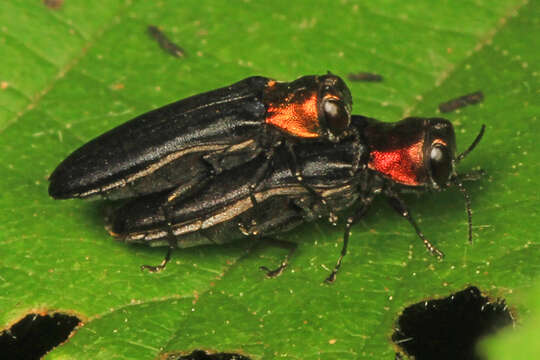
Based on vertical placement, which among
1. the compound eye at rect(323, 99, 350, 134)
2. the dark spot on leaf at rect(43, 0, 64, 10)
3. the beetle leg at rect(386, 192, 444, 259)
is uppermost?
the compound eye at rect(323, 99, 350, 134)

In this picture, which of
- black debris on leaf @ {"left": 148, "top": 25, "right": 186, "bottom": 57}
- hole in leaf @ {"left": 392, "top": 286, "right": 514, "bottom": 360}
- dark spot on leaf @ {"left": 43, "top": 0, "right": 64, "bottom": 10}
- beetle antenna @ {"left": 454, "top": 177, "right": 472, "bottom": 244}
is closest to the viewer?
hole in leaf @ {"left": 392, "top": 286, "right": 514, "bottom": 360}

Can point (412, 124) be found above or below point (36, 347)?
above

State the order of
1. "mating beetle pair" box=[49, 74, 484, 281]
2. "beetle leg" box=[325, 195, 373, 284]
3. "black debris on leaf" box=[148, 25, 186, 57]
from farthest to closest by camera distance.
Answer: "black debris on leaf" box=[148, 25, 186, 57] → "mating beetle pair" box=[49, 74, 484, 281] → "beetle leg" box=[325, 195, 373, 284]

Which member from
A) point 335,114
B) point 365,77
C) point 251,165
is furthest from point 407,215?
point 365,77

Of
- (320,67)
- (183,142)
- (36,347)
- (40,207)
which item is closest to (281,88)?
(183,142)

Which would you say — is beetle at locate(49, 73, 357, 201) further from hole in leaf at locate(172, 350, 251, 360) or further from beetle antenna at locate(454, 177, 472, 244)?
hole in leaf at locate(172, 350, 251, 360)

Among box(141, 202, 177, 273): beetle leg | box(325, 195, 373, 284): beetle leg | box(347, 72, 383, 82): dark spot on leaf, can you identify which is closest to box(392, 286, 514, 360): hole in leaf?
box(325, 195, 373, 284): beetle leg

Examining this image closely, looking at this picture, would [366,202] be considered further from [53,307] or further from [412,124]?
[53,307]

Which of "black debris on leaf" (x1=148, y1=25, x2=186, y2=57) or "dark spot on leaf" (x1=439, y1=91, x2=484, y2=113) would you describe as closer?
"dark spot on leaf" (x1=439, y1=91, x2=484, y2=113)
